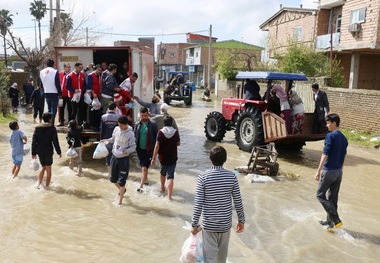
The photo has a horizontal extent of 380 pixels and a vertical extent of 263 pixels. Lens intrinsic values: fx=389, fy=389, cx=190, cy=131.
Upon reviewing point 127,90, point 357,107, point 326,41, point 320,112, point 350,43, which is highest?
point 326,41

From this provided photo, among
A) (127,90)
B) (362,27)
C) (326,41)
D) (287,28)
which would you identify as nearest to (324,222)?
(127,90)

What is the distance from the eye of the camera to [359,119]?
1423 centimetres

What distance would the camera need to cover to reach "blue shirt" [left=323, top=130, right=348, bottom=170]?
5.50 meters

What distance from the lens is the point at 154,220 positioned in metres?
5.92

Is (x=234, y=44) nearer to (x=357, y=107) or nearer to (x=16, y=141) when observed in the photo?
(x=357, y=107)

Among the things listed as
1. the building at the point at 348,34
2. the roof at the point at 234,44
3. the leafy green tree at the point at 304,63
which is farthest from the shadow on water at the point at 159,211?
the roof at the point at 234,44

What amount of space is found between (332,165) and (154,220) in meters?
2.74

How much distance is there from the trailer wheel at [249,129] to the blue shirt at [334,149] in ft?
14.8

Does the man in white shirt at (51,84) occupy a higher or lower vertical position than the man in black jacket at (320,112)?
higher

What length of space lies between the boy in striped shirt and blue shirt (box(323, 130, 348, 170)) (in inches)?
90.2

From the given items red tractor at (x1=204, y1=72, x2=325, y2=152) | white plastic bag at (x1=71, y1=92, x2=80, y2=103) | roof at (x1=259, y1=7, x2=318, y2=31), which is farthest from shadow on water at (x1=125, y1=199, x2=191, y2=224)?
roof at (x1=259, y1=7, x2=318, y2=31)

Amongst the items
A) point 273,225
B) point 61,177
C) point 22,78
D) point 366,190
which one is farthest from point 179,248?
point 22,78

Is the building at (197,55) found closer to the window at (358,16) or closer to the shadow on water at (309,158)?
the window at (358,16)

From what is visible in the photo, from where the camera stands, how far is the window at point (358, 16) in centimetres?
2119
